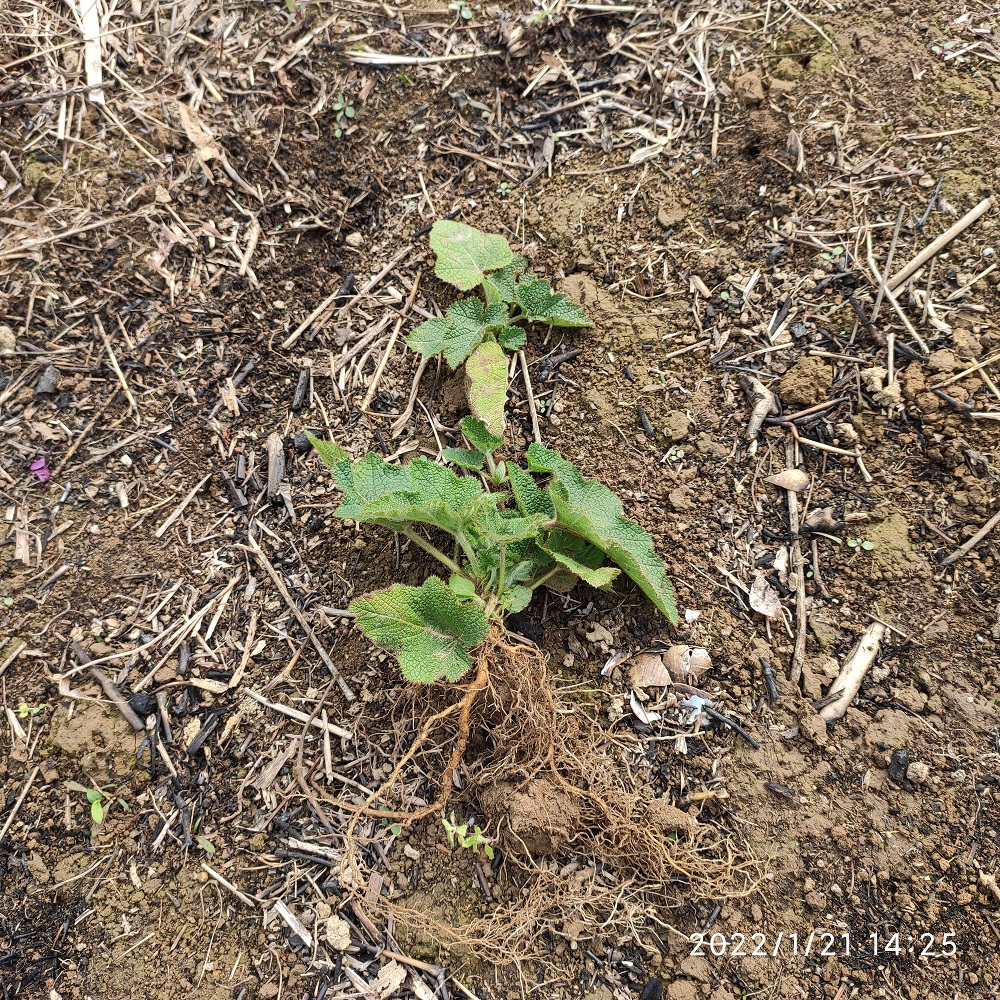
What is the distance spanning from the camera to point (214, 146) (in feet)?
7.75

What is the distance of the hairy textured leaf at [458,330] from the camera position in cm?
211

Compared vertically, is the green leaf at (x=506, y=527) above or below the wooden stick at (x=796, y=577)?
above

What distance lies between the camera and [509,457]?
210 centimetres

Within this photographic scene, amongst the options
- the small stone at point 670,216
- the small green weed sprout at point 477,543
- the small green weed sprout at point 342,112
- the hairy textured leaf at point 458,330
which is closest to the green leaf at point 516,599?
the small green weed sprout at point 477,543

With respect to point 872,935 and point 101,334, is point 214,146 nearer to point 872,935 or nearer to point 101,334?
point 101,334

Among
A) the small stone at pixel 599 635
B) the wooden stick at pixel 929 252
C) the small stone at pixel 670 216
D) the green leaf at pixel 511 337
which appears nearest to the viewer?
the small stone at pixel 599 635

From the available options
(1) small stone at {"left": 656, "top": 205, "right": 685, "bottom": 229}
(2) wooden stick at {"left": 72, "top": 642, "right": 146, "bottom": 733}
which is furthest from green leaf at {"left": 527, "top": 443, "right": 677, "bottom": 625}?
(2) wooden stick at {"left": 72, "top": 642, "right": 146, "bottom": 733}

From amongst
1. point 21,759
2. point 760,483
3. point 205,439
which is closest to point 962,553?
point 760,483

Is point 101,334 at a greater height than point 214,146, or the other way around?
point 214,146

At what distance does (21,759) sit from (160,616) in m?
0.48

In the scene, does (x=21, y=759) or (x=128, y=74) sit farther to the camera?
(x=128, y=74)

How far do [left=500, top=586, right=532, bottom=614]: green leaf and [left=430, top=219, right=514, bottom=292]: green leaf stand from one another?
0.92 meters

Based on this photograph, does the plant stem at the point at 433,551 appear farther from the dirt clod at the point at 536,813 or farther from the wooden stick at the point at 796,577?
the wooden stick at the point at 796,577

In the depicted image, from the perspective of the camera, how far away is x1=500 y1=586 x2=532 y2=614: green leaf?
183 centimetres
